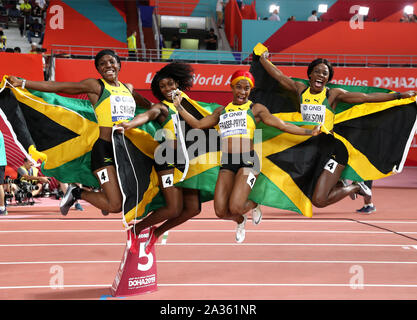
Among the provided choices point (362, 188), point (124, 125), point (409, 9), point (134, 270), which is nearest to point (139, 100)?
point (124, 125)

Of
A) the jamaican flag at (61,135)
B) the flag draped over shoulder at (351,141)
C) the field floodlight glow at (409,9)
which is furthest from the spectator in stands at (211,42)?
the jamaican flag at (61,135)

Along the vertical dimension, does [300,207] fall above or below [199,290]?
above

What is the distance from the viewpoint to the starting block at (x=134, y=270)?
5.29 m

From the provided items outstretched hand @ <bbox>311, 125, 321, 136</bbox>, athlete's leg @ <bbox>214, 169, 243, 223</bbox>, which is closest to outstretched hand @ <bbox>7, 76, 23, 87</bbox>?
athlete's leg @ <bbox>214, 169, 243, 223</bbox>

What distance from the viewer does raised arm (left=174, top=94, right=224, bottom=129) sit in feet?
16.1

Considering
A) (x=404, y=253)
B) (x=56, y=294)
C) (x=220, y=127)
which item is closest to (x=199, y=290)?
(x=56, y=294)

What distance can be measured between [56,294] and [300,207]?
2.90 meters

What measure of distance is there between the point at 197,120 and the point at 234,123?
0.38 m

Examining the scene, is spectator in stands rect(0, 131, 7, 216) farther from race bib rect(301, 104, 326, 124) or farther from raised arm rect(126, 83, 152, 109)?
race bib rect(301, 104, 326, 124)

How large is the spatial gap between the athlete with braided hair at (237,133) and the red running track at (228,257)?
1.23 m

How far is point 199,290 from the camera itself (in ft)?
18.7

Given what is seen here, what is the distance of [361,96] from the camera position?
5.43 metres

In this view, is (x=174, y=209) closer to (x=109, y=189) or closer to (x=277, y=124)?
(x=109, y=189)

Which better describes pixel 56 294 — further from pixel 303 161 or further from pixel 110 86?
pixel 303 161
